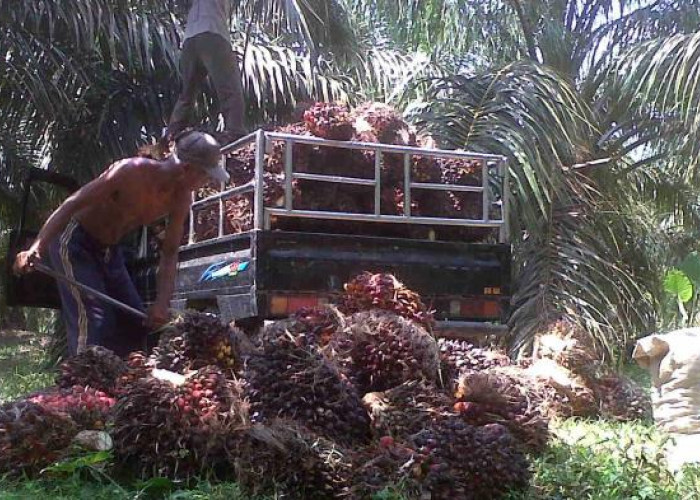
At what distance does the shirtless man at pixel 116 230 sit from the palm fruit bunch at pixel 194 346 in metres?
0.74

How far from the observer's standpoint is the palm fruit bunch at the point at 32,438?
10.1 feet

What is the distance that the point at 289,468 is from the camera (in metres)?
2.79

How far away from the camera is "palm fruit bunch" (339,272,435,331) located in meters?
4.06

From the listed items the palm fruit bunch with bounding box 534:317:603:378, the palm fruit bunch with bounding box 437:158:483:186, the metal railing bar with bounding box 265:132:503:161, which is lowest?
the palm fruit bunch with bounding box 534:317:603:378

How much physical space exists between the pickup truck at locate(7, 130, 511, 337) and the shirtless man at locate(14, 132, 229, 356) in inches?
14.1

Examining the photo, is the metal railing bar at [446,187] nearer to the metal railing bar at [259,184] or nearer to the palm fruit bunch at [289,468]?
the metal railing bar at [259,184]

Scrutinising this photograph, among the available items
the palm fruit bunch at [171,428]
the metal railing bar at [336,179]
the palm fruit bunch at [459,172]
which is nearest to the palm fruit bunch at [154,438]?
the palm fruit bunch at [171,428]

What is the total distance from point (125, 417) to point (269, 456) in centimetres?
60

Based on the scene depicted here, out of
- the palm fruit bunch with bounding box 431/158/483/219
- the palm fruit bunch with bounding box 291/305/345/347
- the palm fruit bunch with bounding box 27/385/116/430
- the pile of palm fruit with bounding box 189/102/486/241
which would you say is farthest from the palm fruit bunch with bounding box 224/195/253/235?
the palm fruit bunch with bounding box 27/385/116/430

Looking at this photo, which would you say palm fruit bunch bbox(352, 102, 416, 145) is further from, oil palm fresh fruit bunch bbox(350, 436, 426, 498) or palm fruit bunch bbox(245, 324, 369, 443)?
oil palm fresh fruit bunch bbox(350, 436, 426, 498)

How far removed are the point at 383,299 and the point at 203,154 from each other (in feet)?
3.71

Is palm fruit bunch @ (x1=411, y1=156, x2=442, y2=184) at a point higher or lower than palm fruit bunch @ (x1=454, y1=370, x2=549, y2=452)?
higher

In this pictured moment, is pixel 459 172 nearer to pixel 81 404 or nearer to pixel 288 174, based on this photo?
pixel 288 174

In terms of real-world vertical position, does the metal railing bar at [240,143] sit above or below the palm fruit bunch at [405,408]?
above
